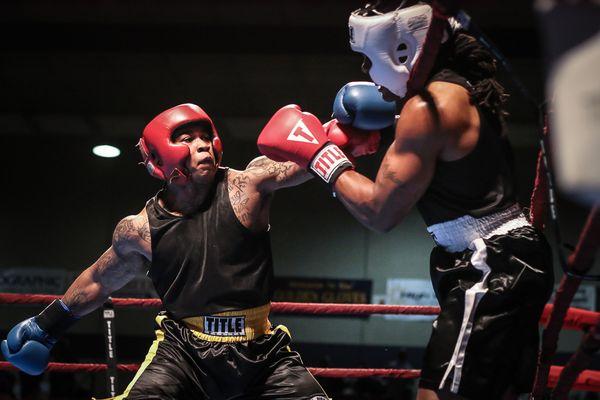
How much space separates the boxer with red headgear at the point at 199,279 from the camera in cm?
221

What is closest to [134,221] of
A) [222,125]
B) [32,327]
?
[32,327]

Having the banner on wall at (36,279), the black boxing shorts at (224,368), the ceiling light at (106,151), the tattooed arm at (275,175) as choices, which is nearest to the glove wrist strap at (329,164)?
the tattooed arm at (275,175)

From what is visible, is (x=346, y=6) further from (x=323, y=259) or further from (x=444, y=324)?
(x=444, y=324)

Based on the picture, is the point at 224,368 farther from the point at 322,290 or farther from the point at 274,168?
the point at 322,290

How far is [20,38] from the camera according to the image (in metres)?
7.13

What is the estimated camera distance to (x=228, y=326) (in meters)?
2.26

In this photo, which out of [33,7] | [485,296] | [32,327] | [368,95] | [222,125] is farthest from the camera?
[222,125]

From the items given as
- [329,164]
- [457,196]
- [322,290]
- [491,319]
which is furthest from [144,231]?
[322,290]

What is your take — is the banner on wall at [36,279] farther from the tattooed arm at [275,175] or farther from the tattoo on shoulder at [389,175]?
the tattoo on shoulder at [389,175]

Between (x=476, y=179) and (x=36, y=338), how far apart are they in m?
1.75

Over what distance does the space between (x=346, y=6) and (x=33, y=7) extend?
305 cm

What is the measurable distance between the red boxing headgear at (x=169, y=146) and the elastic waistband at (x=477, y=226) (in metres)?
1.00

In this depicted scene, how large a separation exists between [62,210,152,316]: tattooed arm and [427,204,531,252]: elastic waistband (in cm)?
113

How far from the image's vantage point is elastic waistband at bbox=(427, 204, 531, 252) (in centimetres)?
168
